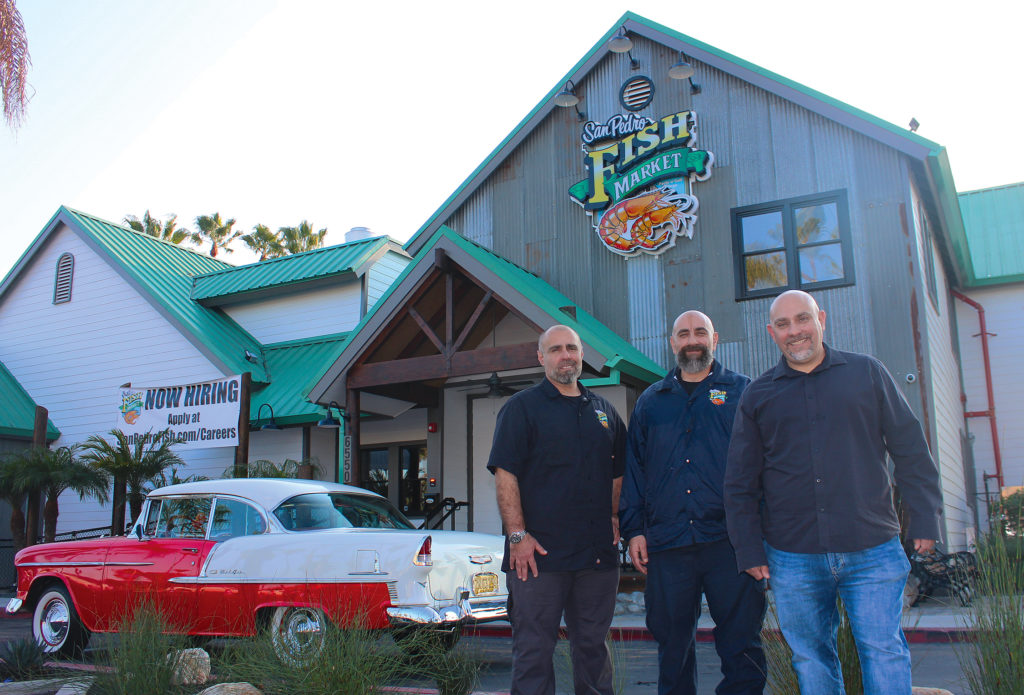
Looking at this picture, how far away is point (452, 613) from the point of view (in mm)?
6375

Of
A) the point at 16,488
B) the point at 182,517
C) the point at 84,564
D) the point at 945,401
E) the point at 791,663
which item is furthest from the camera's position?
the point at 16,488

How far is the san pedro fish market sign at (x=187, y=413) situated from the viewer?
13570 mm

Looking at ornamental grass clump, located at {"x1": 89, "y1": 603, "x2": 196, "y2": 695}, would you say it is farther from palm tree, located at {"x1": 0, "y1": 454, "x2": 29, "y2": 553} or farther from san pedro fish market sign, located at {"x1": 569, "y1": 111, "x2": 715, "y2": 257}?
palm tree, located at {"x1": 0, "y1": 454, "x2": 29, "y2": 553}

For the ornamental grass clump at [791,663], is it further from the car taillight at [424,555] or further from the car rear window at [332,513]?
the car rear window at [332,513]

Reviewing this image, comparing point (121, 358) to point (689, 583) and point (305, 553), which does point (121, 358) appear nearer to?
point (305, 553)

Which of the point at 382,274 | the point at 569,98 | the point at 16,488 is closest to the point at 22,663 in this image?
the point at 16,488

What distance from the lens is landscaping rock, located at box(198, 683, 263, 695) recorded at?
171 inches

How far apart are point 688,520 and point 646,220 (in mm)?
9790

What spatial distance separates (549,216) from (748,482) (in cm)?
1118

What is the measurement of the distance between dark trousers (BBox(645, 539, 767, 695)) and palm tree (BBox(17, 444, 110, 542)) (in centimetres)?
1311

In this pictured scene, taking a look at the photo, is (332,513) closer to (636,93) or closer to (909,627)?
(909,627)

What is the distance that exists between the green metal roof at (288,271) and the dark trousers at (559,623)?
13.5 metres

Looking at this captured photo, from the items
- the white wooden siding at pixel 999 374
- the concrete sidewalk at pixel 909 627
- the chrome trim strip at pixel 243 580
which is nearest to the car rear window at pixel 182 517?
the chrome trim strip at pixel 243 580

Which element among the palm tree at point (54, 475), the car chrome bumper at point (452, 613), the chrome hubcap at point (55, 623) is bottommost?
the chrome hubcap at point (55, 623)
